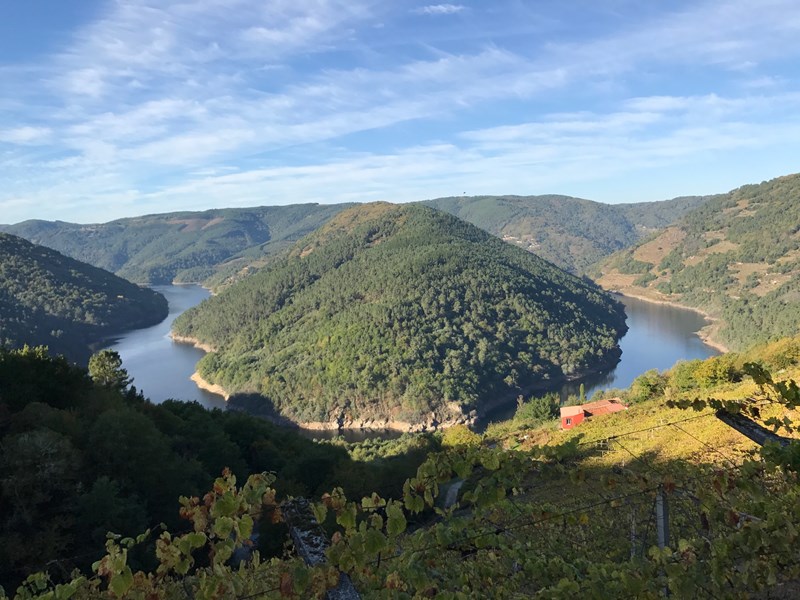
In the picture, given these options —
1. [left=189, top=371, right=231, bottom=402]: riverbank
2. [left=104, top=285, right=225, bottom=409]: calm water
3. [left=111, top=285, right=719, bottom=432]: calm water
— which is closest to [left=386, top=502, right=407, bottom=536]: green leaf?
[left=111, top=285, right=719, bottom=432]: calm water

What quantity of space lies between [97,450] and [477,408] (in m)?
72.1

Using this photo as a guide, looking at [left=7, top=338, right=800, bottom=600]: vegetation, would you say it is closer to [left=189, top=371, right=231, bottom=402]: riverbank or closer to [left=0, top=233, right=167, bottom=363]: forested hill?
[left=189, top=371, right=231, bottom=402]: riverbank

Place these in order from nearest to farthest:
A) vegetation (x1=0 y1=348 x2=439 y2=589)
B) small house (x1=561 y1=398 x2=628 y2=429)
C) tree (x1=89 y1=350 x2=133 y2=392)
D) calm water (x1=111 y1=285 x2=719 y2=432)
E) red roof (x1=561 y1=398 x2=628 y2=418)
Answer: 1. vegetation (x1=0 y1=348 x2=439 y2=589)
2. tree (x1=89 y1=350 x2=133 y2=392)
3. small house (x1=561 y1=398 x2=628 y2=429)
4. red roof (x1=561 y1=398 x2=628 y2=418)
5. calm water (x1=111 y1=285 x2=719 y2=432)

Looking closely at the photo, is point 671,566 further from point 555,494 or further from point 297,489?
point 297,489

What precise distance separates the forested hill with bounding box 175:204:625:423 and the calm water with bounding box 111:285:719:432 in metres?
4.94

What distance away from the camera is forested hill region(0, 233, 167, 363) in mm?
113938

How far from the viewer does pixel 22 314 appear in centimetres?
11819

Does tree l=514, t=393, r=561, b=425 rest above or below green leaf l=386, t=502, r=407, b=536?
below

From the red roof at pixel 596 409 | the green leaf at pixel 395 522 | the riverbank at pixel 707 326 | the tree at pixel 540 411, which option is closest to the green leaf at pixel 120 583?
the green leaf at pixel 395 522

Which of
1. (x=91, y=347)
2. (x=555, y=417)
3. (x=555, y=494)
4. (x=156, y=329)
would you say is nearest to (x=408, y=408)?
(x=555, y=417)

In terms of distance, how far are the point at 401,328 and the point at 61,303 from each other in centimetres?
9133

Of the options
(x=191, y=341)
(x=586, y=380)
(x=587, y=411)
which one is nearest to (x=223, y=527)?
(x=587, y=411)

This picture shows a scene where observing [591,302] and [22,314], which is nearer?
[22,314]

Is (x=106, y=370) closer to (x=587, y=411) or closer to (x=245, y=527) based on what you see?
(x=587, y=411)
